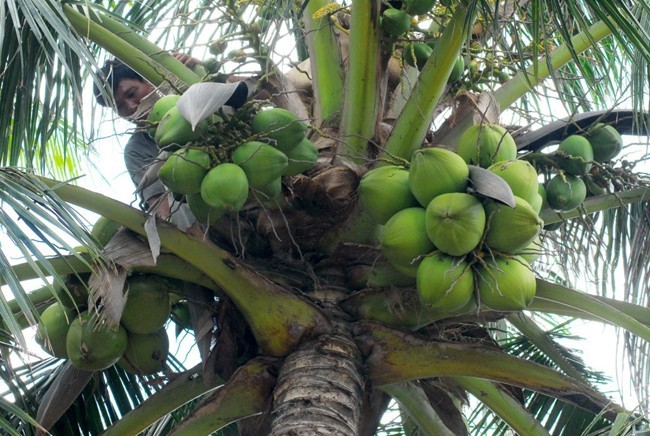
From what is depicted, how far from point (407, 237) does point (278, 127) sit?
1.53ft

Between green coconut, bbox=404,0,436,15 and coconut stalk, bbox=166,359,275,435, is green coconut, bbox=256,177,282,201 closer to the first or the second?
coconut stalk, bbox=166,359,275,435

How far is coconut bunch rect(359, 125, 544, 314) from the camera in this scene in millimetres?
2199

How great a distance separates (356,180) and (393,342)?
1.63 feet

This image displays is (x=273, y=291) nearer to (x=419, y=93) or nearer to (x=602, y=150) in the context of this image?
(x=419, y=93)

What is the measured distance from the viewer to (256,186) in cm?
243

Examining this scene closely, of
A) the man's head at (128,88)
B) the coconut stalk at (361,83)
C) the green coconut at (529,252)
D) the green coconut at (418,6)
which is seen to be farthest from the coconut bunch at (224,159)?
the man's head at (128,88)

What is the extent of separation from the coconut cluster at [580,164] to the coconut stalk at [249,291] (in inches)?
30.5

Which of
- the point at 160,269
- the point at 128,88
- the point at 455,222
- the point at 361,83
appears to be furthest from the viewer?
the point at 128,88

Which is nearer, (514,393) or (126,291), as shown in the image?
(126,291)

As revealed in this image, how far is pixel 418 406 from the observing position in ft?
9.09

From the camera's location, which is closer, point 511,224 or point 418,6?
point 511,224

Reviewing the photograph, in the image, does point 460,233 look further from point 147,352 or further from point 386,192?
point 147,352

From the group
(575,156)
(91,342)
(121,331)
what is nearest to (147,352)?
(121,331)

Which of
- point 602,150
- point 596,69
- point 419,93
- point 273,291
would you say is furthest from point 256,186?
point 596,69
